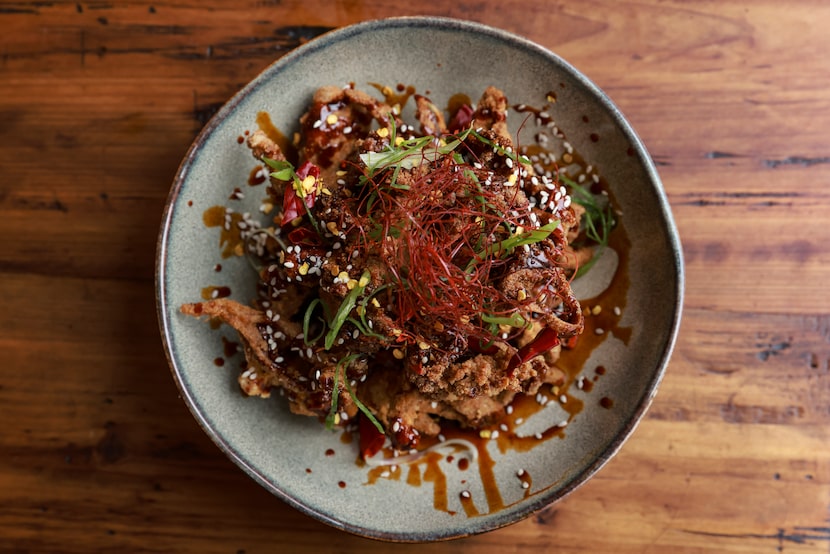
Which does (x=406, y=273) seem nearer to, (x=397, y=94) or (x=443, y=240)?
(x=443, y=240)

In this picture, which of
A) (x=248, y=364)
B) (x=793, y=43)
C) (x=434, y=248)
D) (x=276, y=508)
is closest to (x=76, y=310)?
(x=248, y=364)

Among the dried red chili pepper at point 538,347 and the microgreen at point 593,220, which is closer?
the dried red chili pepper at point 538,347

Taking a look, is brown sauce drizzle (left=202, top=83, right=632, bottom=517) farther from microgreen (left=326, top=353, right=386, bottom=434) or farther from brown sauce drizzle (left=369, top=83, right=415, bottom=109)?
microgreen (left=326, top=353, right=386, bottom=434)

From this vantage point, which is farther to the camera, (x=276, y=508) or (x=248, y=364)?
(x=276, y=508)

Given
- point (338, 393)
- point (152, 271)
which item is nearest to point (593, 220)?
point (338, 393)

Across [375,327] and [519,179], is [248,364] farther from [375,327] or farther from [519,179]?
[519,179]

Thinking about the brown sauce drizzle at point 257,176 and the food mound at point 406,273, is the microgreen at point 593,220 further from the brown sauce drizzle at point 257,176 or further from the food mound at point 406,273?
the brown sauce drizzle at point 257,176

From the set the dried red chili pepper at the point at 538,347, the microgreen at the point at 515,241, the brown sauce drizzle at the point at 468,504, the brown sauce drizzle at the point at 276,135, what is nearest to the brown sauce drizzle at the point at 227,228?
the brown sauce drizzle at the point at 276,135
